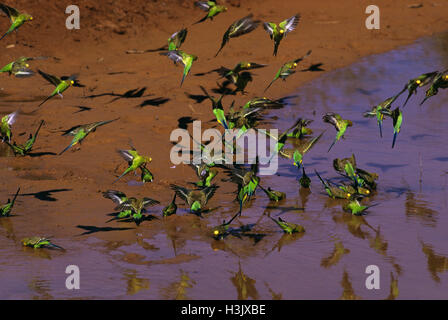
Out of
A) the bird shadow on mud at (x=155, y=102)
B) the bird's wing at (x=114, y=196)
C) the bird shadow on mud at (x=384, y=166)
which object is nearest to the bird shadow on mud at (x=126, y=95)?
the bird shadow on mud at (x=155, y=102)

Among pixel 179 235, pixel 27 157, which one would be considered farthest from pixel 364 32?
pixel 179 235

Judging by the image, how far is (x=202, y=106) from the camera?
930 centimetres

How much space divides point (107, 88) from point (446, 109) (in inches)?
167

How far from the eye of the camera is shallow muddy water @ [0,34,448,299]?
15.2 ft

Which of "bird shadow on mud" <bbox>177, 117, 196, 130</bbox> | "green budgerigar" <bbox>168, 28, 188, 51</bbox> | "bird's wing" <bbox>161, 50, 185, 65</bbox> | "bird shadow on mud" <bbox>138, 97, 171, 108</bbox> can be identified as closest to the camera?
"bird's wing" <bbox>161, 50, 185, 65</bbox>

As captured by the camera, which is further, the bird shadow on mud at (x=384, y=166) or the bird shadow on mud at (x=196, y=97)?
the bird shadow on mud at (x=196, y=97)

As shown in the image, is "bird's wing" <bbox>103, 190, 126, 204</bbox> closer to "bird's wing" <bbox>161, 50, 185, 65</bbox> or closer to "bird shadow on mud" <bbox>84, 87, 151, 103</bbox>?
"bird's wing" <bbox>161, 50, 185, 65</bbox>

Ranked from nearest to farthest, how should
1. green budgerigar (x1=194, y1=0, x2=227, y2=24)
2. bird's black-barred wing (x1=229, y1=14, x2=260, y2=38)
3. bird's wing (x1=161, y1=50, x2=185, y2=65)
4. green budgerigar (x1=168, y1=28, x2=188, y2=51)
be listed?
bird's black-barred wing (x1=229, y1=14, x2=260, y2=38) → bird's wing (x1=161, y1=50, x2=185, y2=65) → green budgerigar (x1=168, y1=28, x2=188, y2=51) → green budgerigar (x1=194, y1=0, x2=227, y2=24)

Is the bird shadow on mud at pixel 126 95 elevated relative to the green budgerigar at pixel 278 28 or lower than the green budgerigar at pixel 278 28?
lower

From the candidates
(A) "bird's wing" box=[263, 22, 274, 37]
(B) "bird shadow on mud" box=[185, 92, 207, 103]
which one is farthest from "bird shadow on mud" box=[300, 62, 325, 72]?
(A) "bird's wing" box=[263, 22, 274, 37]

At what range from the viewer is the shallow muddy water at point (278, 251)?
4.64 meters

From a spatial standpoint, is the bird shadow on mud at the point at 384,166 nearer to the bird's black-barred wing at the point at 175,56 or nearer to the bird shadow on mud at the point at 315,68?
the bird's black-barred wing at the point at 175,56

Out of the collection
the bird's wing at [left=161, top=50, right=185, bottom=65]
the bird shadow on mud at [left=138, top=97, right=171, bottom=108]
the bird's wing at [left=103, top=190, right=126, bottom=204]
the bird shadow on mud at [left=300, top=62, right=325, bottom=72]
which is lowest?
the bird's wing at [left=103, top=190, right=126, bottom=204]

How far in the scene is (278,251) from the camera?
17.2 ft
